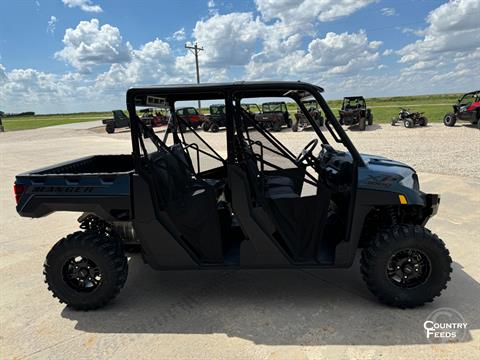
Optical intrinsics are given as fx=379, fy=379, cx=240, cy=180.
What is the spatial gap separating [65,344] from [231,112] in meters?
2.22

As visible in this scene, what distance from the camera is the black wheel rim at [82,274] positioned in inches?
131

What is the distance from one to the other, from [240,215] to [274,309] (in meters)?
0.86

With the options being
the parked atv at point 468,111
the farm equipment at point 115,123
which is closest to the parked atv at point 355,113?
the parked atv at point 468,111

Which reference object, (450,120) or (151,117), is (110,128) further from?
(151,117)

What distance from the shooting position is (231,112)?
3223 mm

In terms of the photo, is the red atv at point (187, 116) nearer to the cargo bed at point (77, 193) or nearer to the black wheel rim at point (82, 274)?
the cargo bed at point (77, 193)

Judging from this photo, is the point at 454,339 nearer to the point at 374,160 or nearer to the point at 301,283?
the point at 301,283

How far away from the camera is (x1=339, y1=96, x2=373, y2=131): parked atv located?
2095 cm

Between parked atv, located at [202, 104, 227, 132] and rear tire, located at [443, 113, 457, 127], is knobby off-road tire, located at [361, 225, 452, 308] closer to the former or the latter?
parked atv, located at [202, 104, 227, 132]

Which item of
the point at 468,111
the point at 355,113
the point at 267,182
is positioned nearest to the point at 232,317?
the point at 267,182

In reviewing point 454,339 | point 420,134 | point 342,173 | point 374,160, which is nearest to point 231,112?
point 342,173

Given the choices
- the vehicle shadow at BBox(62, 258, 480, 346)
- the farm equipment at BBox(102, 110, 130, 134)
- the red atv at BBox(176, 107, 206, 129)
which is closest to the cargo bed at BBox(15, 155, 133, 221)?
the vehicle shadow at BBox(62, 258, 480, 346)

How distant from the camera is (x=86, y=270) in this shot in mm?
3324

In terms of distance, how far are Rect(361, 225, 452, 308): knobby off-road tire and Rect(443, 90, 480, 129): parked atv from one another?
17.6m
